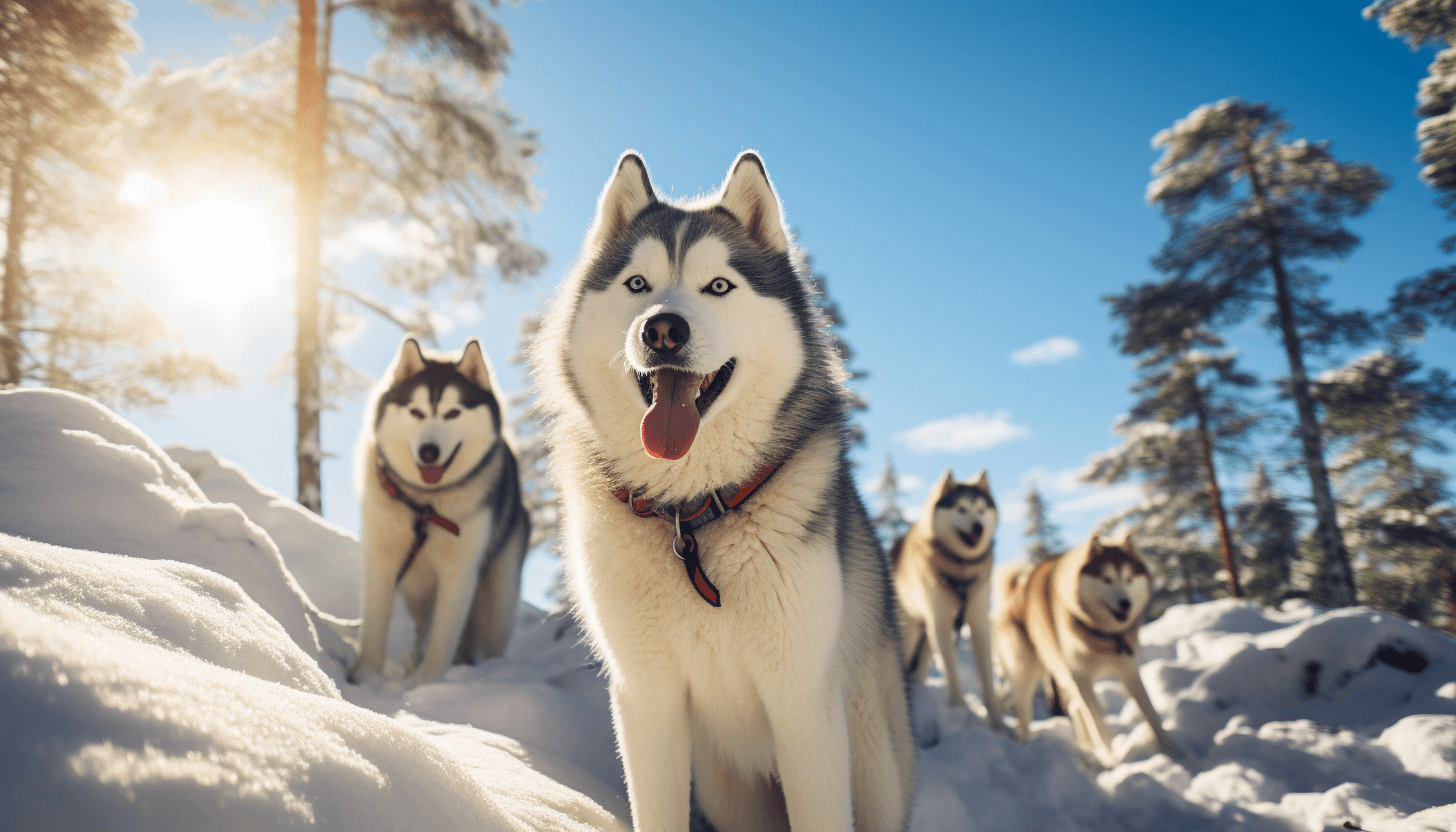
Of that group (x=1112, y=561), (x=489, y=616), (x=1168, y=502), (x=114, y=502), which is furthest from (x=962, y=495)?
(x=1168, y=502)

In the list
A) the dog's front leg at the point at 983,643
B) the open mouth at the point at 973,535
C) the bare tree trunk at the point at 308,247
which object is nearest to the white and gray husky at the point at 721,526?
the dog's front leg at the point at 983,643

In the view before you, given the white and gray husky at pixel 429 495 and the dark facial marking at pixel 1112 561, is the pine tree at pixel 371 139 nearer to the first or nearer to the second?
the white and gray husky at pixel 429 495

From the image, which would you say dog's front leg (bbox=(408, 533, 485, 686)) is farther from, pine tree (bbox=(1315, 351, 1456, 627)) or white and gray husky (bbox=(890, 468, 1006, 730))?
pine tree (bbox=(1315, 351, 1456, 627))

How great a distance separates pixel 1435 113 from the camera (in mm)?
9836

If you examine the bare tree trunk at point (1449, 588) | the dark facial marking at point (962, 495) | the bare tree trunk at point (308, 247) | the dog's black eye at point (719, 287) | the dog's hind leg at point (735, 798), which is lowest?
the bare tree trunk at point (1449, 588)

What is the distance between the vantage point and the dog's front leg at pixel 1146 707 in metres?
4.13

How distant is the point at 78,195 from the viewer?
369 inches

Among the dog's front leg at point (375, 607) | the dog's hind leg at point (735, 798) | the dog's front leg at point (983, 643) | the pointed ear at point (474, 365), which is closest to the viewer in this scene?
the dog's hind leg at point (735, 798)

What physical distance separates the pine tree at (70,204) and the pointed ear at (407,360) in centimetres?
551

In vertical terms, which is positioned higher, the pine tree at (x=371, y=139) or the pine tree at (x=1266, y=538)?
the pine tree at (x=371, y=139)

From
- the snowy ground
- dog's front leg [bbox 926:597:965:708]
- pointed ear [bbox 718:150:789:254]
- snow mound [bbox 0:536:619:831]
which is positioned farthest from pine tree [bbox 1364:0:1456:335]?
snow mound [bbox 0:536:619:831]

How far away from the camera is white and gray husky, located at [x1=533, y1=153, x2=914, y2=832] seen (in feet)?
5.63

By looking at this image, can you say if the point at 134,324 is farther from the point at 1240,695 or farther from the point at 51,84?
the point at 1240,695

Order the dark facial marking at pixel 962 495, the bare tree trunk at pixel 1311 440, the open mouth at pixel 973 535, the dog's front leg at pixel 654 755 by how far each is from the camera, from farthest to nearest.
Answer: the bare tree trunk at pixel 1311 440 → the dark facial marking at pixel 962 495 → the open mouth at pixel 973 535 → the dog's front leg at pixel 654 755
